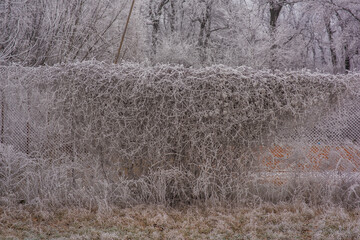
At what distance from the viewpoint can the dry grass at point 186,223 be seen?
391cm

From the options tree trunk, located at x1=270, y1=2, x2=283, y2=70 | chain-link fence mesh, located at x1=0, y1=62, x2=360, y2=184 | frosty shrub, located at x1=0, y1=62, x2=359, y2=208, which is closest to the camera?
frosty shrub, located at x1=0, y1=62, x2=359, y2=208

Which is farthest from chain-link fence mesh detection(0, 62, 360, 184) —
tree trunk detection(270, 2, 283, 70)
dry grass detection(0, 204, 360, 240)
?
tree trunk detection(270, 2, 283, 70)

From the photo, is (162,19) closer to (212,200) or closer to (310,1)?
(310,1)

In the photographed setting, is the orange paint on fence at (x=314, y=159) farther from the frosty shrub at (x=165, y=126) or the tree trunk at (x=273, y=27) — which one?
the tree trunk at (x=273, y=27)

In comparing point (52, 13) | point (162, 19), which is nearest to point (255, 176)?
point (52, 13)

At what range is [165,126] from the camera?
191 inches

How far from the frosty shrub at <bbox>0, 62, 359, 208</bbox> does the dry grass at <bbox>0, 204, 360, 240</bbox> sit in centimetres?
32

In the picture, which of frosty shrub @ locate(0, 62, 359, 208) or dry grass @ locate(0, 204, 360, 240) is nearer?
dry grass @ locate(0, 204, 360, 240)

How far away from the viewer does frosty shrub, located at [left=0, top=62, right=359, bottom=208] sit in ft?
15.6

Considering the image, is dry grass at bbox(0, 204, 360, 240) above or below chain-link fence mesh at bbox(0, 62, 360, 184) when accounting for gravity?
below

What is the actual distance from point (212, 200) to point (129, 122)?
185 centimetres

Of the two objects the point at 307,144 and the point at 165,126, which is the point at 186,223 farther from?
the point at 307,144

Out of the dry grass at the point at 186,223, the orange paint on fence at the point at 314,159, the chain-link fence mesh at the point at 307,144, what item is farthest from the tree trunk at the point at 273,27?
the dry grass at the point at 186,223

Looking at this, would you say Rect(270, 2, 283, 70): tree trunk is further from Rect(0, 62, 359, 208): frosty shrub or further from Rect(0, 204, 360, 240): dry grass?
Rect(0, 204, 360, 240): dry grass
